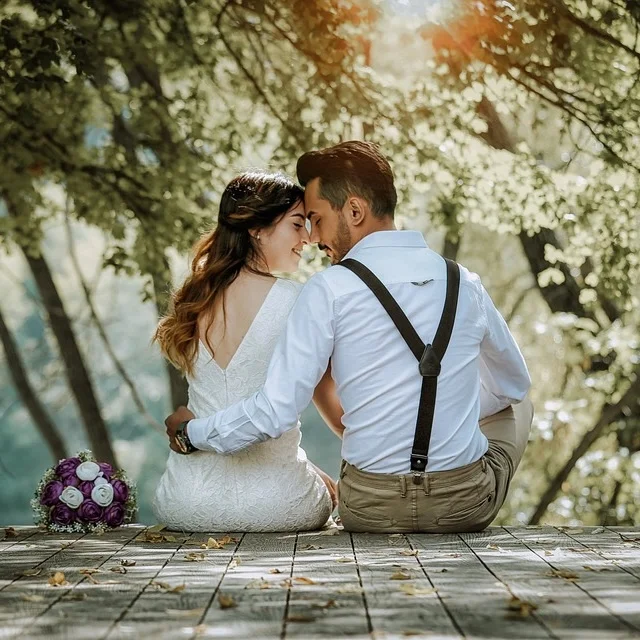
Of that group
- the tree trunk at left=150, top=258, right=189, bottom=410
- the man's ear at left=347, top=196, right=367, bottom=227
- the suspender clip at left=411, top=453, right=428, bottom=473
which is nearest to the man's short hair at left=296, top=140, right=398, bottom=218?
the man's ear at left=347, top=196, right=367, bottom=227

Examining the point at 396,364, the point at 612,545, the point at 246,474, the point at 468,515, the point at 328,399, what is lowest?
the point at 612,545

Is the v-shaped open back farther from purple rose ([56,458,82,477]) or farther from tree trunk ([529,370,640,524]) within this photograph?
tree trunk ([529,370,640,524])

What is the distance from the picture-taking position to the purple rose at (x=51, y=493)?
16.6 ft

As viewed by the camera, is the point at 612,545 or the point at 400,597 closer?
the point at 400,597

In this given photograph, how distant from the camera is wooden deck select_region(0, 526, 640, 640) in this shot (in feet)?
8.69

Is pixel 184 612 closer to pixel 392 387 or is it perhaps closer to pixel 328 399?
pixel 392 387

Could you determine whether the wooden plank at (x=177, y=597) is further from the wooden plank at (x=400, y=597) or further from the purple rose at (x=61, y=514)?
the purple rose at (x=61, y=514)

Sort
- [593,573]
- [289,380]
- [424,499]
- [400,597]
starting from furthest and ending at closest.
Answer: [424,499] < [289,380] < [593,573] < [400,597]

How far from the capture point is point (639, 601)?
288cm

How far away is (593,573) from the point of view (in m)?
3.35

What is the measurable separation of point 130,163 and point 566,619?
6.81 metres

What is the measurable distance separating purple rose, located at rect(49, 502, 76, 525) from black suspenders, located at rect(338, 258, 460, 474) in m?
1.59

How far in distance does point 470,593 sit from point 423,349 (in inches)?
55.5


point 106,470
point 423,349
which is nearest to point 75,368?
point 106,470
